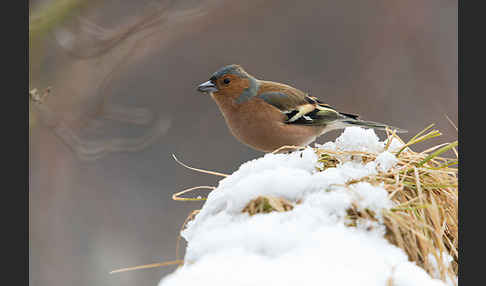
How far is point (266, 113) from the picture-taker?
3605 mm

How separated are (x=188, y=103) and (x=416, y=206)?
17.6 ft

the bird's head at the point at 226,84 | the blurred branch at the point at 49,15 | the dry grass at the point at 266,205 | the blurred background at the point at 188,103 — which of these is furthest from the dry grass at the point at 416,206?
the blurred background at the point at 188,103

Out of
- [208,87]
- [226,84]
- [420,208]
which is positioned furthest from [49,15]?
[420,208]

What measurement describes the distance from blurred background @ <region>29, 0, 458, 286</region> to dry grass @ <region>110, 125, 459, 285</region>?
2.79 meters

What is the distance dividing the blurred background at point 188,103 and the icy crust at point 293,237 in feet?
9.13

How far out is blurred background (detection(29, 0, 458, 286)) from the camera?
5.40 meters

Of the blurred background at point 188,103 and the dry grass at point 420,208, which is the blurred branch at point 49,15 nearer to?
the blurred background at point 188,103

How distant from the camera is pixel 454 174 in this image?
1994mm

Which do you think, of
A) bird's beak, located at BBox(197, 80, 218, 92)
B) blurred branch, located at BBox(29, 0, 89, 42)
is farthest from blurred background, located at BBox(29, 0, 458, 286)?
Answer: bird's beak, located at BBox(197, 80, 218, 92)

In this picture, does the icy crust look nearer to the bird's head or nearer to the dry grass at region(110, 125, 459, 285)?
the dry grass at region(110, 125, 459, 285)

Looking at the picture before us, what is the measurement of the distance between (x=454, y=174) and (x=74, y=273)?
4587 mm

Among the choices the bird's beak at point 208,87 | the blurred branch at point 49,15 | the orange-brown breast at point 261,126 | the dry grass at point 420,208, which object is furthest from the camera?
the bird's beak at point 208,87

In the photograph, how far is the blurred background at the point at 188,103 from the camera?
540 centimetres

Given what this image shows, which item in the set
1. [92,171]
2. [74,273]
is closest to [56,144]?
[92,171]
